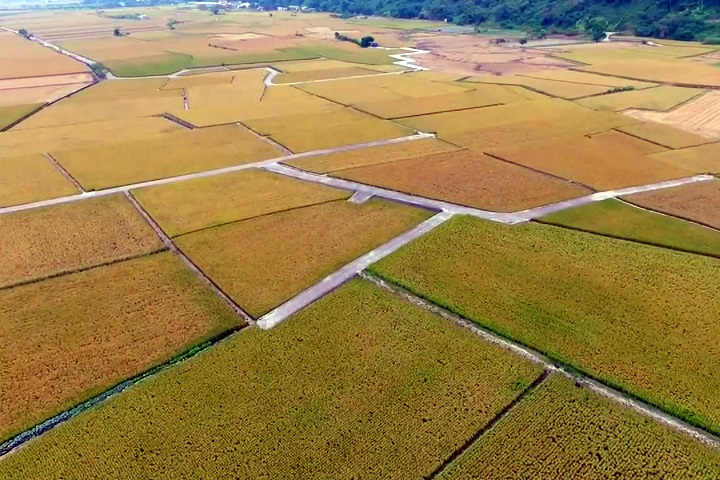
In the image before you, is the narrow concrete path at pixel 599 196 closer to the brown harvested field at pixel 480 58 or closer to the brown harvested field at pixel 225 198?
the brown harvested field at pixel 225 198

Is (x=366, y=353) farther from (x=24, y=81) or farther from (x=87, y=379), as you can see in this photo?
(x=24, y=81)

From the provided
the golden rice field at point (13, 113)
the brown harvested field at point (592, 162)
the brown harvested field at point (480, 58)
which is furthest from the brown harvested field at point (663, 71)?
the golden rice field at point (13, 113)

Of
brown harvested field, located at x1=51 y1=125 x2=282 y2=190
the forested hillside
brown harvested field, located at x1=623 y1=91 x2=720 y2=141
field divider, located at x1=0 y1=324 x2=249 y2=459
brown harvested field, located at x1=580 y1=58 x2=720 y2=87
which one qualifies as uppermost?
the forested hillside

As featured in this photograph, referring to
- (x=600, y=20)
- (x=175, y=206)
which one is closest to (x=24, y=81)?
(x=175, y=206)

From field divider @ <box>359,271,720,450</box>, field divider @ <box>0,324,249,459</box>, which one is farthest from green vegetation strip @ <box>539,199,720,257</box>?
field divider @ <box>0,324,249,459</box>

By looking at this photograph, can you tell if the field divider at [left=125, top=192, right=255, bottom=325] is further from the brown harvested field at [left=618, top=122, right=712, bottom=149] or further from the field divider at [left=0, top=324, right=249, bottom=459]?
the brown harvested field at [left=618, top=122, right=712, bottom=149]

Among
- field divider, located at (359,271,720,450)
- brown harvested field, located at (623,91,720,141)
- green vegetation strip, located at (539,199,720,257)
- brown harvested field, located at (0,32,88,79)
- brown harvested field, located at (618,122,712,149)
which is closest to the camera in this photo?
field divider, located at (359,271,720,450)
